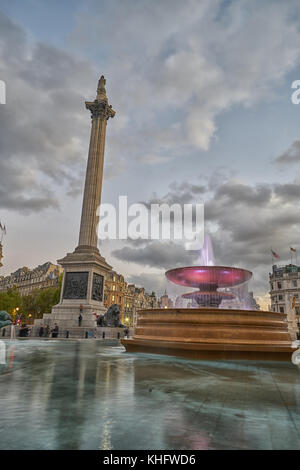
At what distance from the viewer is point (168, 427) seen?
113 inches

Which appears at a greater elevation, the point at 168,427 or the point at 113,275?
the point at 113,275

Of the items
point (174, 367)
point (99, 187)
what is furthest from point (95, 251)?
point (174, 367)

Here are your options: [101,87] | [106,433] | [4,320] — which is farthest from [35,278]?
[106,433]

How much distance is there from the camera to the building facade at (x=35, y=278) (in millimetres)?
90375

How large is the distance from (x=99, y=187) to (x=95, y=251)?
863 centimetres

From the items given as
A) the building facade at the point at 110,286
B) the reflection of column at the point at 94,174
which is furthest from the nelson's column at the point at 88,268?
the building facade at the point at 110,286

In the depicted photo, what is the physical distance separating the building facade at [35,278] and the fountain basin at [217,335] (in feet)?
264

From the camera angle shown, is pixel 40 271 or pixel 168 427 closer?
pixel 168 427

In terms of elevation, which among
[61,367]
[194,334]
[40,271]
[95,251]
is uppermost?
[40,271]

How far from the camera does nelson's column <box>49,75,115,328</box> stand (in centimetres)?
2864

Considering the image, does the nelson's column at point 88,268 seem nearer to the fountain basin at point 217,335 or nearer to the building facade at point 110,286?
the fountain basin at point 217,335

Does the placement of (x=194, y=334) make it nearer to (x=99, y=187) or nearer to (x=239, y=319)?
(x=239, y=319)

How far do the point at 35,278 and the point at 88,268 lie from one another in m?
74.7
